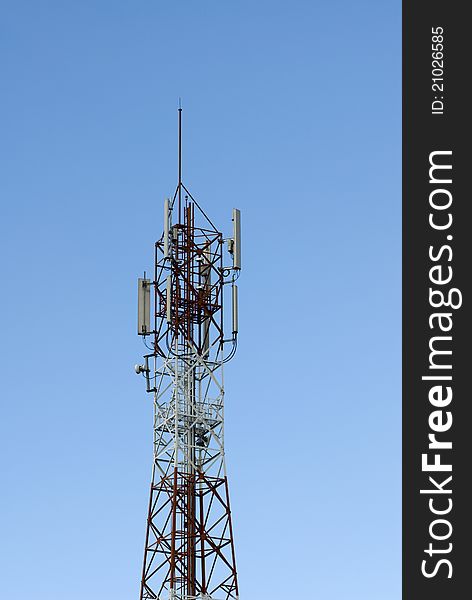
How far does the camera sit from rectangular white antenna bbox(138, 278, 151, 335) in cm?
6762

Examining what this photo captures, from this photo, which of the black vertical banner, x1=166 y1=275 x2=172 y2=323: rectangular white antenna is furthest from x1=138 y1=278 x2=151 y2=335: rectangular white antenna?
the black vertical banner

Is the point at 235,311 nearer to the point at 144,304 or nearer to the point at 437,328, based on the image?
the point at 144,304

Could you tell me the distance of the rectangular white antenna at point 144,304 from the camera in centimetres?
6762

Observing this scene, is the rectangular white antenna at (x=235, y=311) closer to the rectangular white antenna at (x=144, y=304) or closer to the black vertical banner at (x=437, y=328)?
the rectangular white antenna at (x=144, y=304)

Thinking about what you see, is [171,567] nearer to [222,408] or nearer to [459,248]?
[222,408]

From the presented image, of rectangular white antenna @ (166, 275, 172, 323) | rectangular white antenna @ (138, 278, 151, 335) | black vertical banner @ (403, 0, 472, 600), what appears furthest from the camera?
rectangular white antenna @ (138, 278, 151, 335)

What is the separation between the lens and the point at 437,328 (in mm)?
44844

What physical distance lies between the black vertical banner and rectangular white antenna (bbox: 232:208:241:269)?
2244cm

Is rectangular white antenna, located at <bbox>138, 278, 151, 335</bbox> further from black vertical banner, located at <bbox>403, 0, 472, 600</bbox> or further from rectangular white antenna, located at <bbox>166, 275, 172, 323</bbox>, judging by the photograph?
black vertical banner, located at <bbox>403, 0, 472, 600</bbox>

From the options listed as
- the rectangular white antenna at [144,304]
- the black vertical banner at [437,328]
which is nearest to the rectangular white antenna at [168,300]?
the rectangular white antenna at [144,304]

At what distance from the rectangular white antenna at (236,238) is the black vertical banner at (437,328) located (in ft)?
73.6

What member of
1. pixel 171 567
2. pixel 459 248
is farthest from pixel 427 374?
pixel 171 567

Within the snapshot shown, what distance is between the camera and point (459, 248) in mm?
45625

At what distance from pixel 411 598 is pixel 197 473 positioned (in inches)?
919
